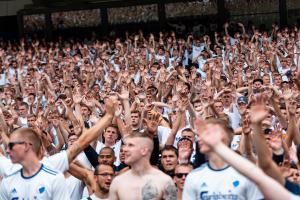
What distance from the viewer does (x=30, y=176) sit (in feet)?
20.4

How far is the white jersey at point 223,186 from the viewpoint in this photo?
557 centimetres

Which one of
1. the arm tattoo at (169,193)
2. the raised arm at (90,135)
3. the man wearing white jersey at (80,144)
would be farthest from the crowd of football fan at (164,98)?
the raised arm at (90,135)

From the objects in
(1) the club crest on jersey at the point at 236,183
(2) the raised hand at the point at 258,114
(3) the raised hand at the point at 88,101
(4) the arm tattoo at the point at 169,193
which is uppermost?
(2) the raised hand at the point at 258,114

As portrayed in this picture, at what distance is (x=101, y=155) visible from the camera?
7.88 meters

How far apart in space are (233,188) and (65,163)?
1.51m

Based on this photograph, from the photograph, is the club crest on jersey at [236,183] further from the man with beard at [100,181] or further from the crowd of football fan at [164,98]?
the man with beard at [100,181]

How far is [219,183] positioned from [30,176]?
1.49m

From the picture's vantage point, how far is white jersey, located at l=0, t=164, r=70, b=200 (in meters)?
6.13

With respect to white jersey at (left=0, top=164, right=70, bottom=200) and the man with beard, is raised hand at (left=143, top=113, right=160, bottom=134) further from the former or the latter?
white jersey at (left=0, top=164, right=70, bottom=200)

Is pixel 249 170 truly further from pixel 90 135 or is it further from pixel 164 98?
pixel 164 98

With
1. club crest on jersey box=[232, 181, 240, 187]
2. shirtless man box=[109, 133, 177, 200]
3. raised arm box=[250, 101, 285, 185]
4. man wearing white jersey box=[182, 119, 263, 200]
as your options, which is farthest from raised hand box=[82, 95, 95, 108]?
raised arm box=[250, 101, 285, 185]

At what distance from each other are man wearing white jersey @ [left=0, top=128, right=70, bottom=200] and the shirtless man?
431 mm

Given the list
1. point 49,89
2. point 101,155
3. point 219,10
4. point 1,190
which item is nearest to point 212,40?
point 219,10

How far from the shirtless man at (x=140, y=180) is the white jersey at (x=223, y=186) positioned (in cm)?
40
